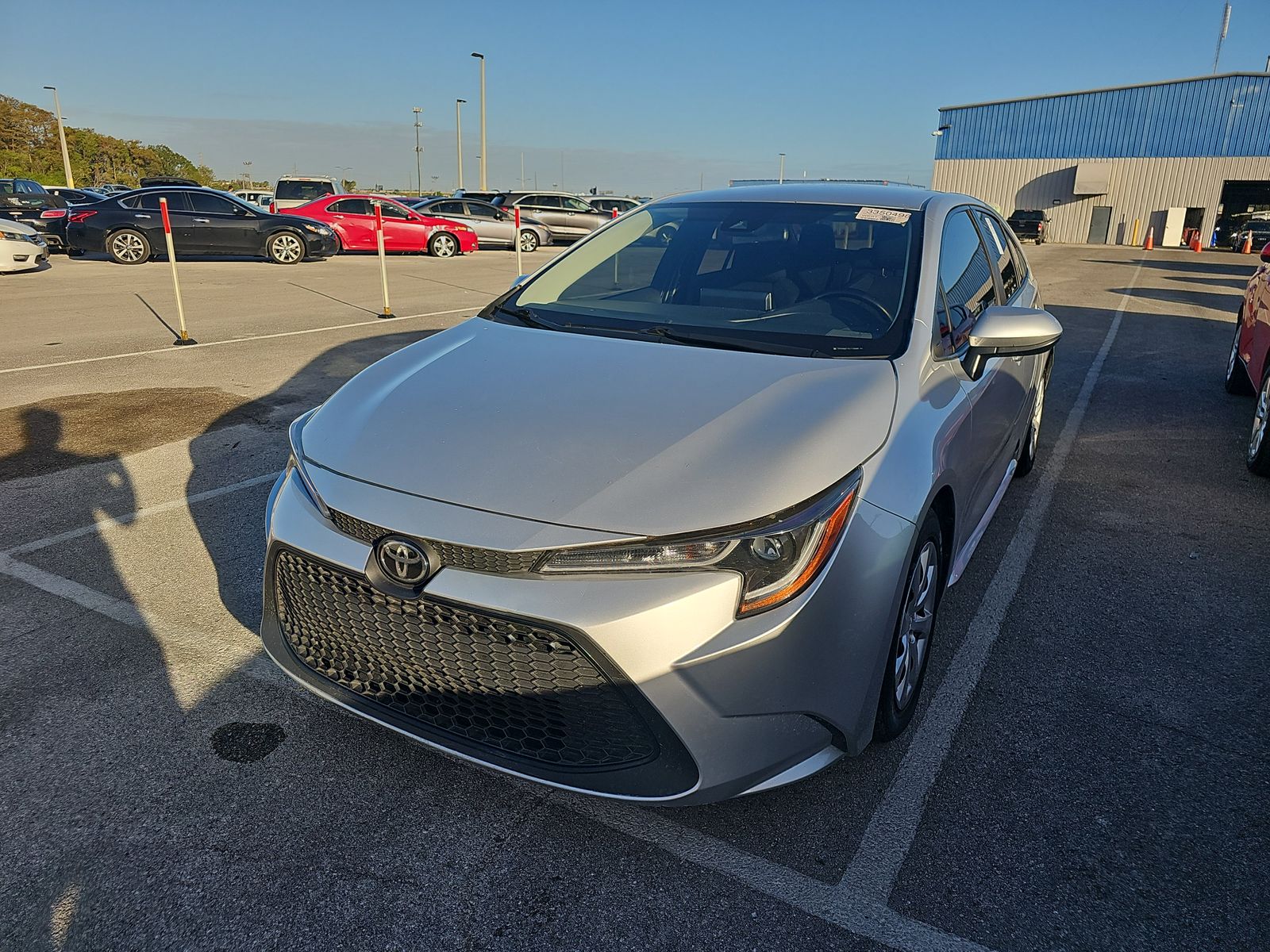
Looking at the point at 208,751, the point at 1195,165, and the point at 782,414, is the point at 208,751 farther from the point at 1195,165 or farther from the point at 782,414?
the point at 1195,165

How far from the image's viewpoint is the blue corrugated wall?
43.4 meters

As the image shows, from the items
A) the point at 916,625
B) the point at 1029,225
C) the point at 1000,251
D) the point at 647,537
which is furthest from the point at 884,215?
the point at 1029,225

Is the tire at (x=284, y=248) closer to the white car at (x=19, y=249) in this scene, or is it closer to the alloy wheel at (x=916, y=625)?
the white car at (x=19, y=249)

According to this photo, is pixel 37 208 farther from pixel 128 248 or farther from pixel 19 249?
pixel 19 249

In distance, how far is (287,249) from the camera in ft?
64.6

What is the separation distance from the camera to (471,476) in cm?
225

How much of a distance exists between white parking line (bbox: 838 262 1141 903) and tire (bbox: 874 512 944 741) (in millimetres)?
107

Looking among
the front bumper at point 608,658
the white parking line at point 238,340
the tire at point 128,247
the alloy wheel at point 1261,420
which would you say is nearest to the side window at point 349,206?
the tire at point 128,247

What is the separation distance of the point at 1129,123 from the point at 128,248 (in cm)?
4801

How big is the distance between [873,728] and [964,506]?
41.0 inches

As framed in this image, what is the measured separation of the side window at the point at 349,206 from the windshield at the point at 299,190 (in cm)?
596

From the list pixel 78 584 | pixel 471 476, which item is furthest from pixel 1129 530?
pixel 78 584

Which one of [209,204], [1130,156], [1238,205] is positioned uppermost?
Answer: [1130,156]

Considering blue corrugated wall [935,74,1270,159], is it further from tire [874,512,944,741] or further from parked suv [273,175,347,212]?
tire [874,512,944,741]
